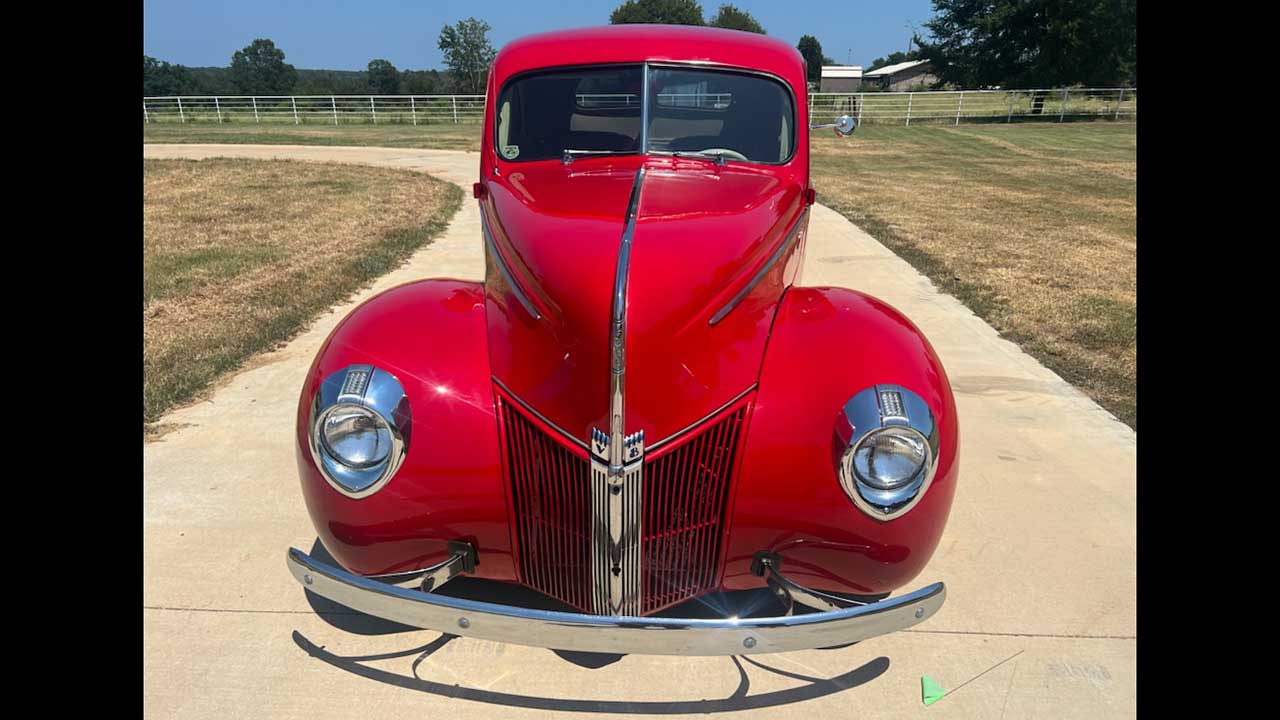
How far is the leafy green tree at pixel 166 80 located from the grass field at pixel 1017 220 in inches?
1597

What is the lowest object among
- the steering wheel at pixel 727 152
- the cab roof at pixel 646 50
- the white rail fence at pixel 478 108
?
the steering wheel at pixel 727 152

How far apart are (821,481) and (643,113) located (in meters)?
1.73

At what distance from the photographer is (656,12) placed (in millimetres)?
59750

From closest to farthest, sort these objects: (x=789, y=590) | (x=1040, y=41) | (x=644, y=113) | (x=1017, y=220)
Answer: (x=789, y=590) < (x=644, y=113) < (x=1017, y=220) < (x=1040, y=41)

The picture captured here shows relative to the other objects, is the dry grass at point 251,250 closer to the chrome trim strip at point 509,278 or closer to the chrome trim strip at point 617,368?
the chrome trim strip at point 509,278

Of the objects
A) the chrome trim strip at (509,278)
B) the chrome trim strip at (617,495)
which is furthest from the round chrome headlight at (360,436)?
the chrome trim strip at (617,495)

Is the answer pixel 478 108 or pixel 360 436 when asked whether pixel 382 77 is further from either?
pixel 360 436

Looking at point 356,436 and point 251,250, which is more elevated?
point 251,250

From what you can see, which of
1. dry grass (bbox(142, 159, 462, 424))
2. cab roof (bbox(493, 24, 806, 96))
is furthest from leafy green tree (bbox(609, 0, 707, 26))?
cab roof (bbox(493, 24, 806, 96))

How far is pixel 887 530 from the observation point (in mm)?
2029

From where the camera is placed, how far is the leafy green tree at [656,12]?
194 feet

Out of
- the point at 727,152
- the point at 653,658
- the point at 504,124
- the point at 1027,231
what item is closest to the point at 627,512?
the point at 653,658
